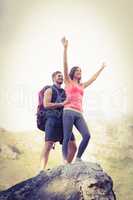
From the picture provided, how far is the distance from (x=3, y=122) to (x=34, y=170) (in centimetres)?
39

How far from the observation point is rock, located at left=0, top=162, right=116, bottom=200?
9.48 feet

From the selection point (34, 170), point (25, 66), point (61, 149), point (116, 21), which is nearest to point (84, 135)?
point (61, 149)

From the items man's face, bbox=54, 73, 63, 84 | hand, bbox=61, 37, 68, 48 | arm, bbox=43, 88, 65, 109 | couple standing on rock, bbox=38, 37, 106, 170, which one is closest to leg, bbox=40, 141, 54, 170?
couple standing on rock, bbox=38, 37, 106, 170

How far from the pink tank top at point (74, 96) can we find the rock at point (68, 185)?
15.0 inches

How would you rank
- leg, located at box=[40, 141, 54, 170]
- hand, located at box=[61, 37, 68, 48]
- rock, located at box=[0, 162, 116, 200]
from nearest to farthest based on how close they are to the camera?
rock, located at box=[0, 162, 116, 200]
leg, located at box=[40, 141, 54, 170]
hand, located at box=[61, 37, 68, 48]

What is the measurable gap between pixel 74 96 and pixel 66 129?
0.23 metres

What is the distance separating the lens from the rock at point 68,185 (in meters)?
2.89

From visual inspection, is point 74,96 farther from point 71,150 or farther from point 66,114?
point 71,150

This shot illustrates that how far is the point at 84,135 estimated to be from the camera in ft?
9.99

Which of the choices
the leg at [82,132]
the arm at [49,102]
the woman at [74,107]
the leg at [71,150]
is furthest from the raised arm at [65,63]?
the leg at [71,150]

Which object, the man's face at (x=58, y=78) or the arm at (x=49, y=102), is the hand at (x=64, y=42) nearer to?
the man's face at (x=58, y=78)

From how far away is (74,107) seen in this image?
10.1 ft

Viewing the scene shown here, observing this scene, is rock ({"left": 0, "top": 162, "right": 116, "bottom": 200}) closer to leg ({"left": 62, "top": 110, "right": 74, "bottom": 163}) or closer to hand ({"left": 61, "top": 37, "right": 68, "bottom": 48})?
leg ({"left": 62, "top": 110, "right": 74, "bottom": 163})

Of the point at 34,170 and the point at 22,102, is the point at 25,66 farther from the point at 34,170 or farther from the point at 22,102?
the point at 34,170
